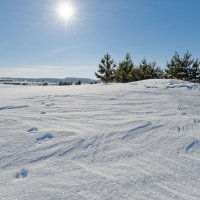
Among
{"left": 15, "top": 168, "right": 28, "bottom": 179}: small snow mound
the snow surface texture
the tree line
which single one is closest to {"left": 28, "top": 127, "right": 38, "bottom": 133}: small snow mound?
the snow surface texture

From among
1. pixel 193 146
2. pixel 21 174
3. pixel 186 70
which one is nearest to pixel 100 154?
pixel 21 174

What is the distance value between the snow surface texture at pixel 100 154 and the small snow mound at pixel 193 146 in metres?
0.01

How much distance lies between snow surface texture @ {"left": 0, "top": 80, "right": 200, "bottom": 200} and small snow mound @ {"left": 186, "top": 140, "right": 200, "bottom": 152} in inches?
0.5

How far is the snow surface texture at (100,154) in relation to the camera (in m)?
2.14

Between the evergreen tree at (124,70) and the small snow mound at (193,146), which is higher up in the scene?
the evergreen tree at (124,70)

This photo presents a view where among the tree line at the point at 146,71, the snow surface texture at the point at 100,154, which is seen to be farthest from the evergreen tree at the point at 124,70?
the snow surface texture at the point at 100,154

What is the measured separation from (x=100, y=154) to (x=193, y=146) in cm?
118

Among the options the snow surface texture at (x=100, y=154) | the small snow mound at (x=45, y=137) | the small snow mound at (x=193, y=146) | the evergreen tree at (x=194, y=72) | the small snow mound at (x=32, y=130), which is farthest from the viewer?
the evergreen tree at (x=194, y=72)

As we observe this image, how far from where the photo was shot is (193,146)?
120 inches

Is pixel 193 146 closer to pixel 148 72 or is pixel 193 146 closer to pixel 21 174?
Answer: pixel 21 174

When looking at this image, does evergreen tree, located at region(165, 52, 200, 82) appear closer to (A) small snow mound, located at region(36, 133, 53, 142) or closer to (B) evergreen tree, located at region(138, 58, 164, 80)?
(B) evergreen tree, located at region(138, 58, 164, 80)

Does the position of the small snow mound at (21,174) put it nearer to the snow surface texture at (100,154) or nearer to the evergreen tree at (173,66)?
the snow surface texture at (100,154)

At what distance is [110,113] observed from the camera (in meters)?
4.39

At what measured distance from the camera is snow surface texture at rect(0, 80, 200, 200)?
2.14 metres
